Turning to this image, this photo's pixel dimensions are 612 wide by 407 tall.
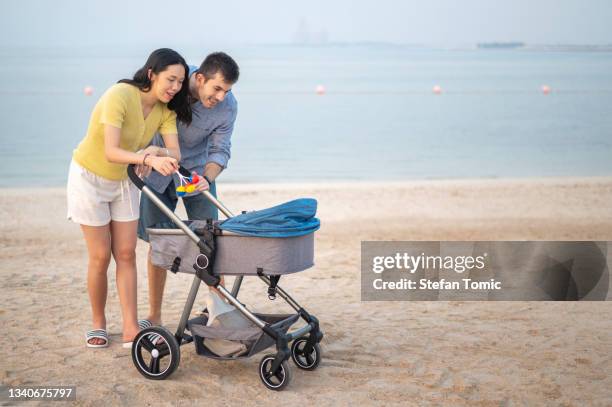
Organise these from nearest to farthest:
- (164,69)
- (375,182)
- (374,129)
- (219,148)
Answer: (164,69) → (219,148) → (375,182) → (374,129)

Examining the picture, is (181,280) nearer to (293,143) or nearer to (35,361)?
(35,361)

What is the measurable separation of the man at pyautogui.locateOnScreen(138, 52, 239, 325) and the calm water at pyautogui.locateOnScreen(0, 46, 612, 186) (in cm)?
854

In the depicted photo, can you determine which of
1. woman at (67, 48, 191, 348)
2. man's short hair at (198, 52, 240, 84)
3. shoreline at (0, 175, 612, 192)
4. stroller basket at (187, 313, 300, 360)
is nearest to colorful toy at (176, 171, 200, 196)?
woman at (67, 48, 191, 348)

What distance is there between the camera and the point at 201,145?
452 cm

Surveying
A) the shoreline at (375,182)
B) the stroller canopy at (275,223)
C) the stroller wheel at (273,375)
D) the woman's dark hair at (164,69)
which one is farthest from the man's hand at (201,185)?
the shoreline at (375,182)

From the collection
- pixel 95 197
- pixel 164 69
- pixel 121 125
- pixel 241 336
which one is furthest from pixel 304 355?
pixel 164 69

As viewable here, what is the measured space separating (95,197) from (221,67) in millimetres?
857

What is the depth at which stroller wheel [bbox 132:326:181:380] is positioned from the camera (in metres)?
3.89

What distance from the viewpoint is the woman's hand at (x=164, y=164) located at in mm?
3744

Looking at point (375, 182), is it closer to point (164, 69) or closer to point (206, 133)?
point (206, 133)

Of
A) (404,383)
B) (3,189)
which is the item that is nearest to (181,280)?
(404,383)

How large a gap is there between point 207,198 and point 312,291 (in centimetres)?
170

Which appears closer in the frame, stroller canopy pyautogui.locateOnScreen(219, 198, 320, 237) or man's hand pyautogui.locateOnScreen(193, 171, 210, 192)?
stroller canopy pyautogui.locateOnScreen(219, 198, 320, 237)

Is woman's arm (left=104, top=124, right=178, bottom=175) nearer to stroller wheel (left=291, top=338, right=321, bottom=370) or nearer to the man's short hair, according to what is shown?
the man's short hair
